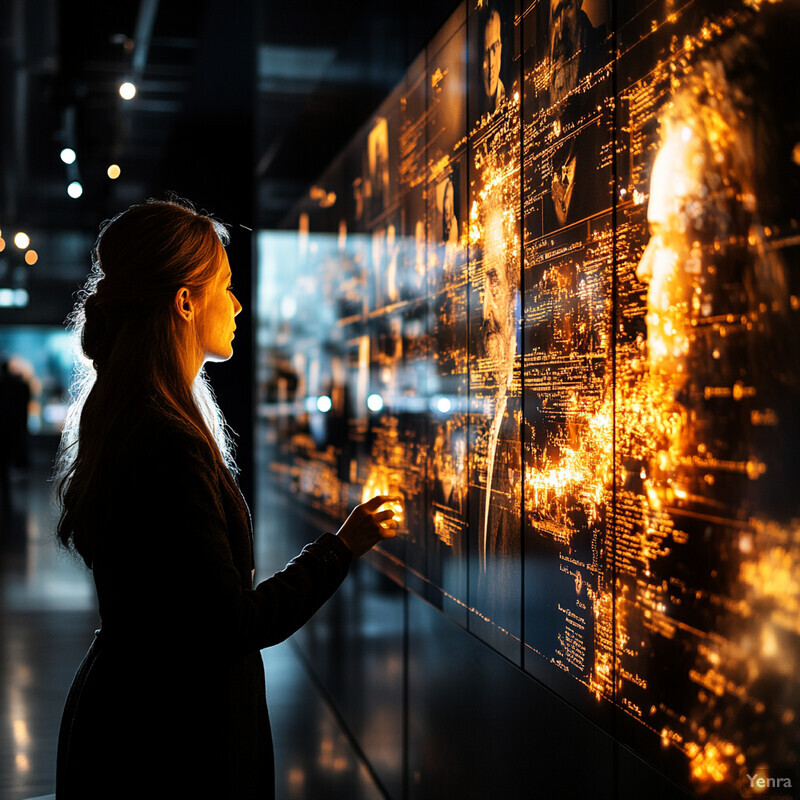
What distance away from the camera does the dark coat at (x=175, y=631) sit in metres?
1.46

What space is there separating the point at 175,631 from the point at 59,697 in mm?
4058

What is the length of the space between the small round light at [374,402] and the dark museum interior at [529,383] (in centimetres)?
1

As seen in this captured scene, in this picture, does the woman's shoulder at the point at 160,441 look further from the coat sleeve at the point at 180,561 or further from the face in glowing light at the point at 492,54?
the face in glowing light at the point at 492,54

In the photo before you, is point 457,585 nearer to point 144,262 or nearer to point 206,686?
point 206,686

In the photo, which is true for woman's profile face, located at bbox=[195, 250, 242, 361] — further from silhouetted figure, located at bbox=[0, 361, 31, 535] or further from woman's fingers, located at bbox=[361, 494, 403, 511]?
silhouetted figure, located at bbox=[0, 361, 31, 535]

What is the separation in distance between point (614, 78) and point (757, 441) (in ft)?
2.64

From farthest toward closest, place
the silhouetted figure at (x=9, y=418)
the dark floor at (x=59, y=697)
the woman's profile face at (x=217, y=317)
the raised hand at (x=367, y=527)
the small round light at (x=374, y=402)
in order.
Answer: the silhouetted figure at (x=9, y=418) < the dark floor at (x=59, y=697) < the small round light at (x=374, y=402) < the raised hand at (x=367, y=527) < the woman's profile face at (x=217, y=317)

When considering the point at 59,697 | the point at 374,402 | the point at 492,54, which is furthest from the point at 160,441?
the point at 59,697

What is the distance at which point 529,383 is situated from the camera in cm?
202

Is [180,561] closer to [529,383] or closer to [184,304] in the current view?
[184,304]

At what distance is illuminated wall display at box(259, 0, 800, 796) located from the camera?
1188 millimetres

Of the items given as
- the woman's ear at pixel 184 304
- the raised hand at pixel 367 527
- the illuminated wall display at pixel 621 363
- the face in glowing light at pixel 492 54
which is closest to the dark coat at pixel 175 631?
the raised hand at pixel 367 527

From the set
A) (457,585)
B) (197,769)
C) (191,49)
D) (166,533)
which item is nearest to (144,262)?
(166,533)

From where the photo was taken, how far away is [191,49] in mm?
6223
